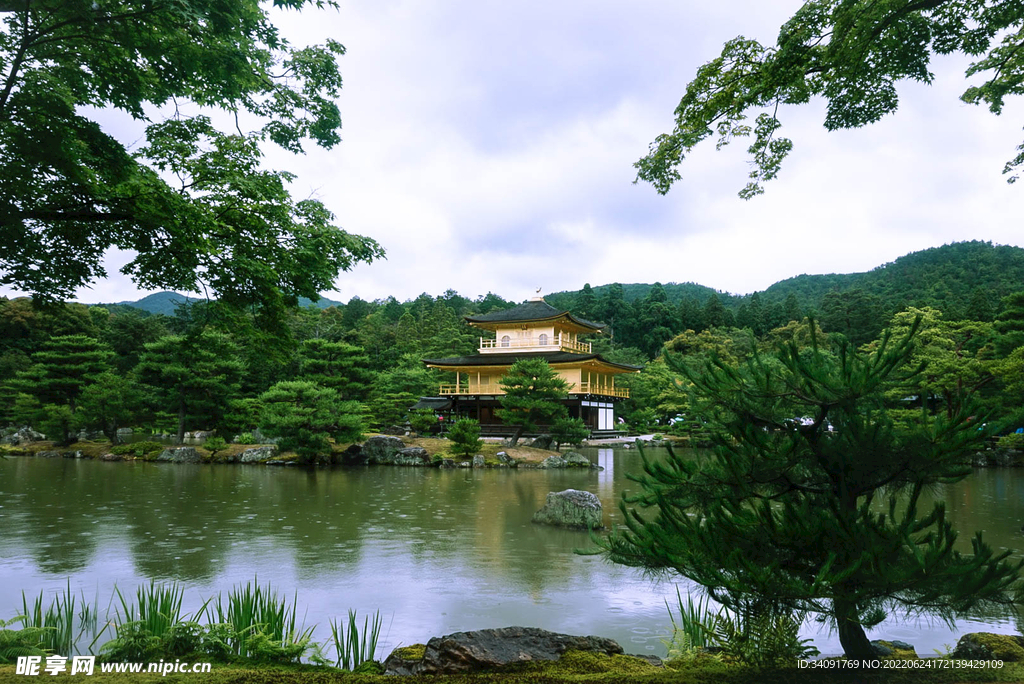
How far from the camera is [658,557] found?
258 cm

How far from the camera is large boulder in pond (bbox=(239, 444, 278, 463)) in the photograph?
60.0ft

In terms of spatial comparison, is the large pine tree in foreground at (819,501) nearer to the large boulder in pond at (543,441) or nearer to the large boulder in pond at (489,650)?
the large boulder in pond at (489,650)

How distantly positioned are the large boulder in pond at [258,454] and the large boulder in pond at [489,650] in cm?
1688

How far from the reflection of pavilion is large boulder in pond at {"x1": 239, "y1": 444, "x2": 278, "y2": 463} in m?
9.00

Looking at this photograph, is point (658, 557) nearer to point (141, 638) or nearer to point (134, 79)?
point (141, 638)

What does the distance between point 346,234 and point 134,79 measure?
1.97 metres

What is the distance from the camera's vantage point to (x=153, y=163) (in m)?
5.09

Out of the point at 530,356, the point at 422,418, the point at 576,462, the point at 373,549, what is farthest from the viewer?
the point at 530,356

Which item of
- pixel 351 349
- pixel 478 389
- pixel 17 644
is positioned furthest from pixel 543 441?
pixel 17 644

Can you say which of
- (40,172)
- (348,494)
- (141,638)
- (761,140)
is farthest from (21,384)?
(761,140)

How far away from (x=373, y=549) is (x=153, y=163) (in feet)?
15.3

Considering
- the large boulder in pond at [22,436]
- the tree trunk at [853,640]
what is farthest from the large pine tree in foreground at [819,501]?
the large boulder in pond at [22,436]

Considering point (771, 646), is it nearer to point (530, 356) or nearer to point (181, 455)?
point (181, 455)

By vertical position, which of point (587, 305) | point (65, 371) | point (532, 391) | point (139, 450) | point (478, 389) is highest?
point (587, 305)
